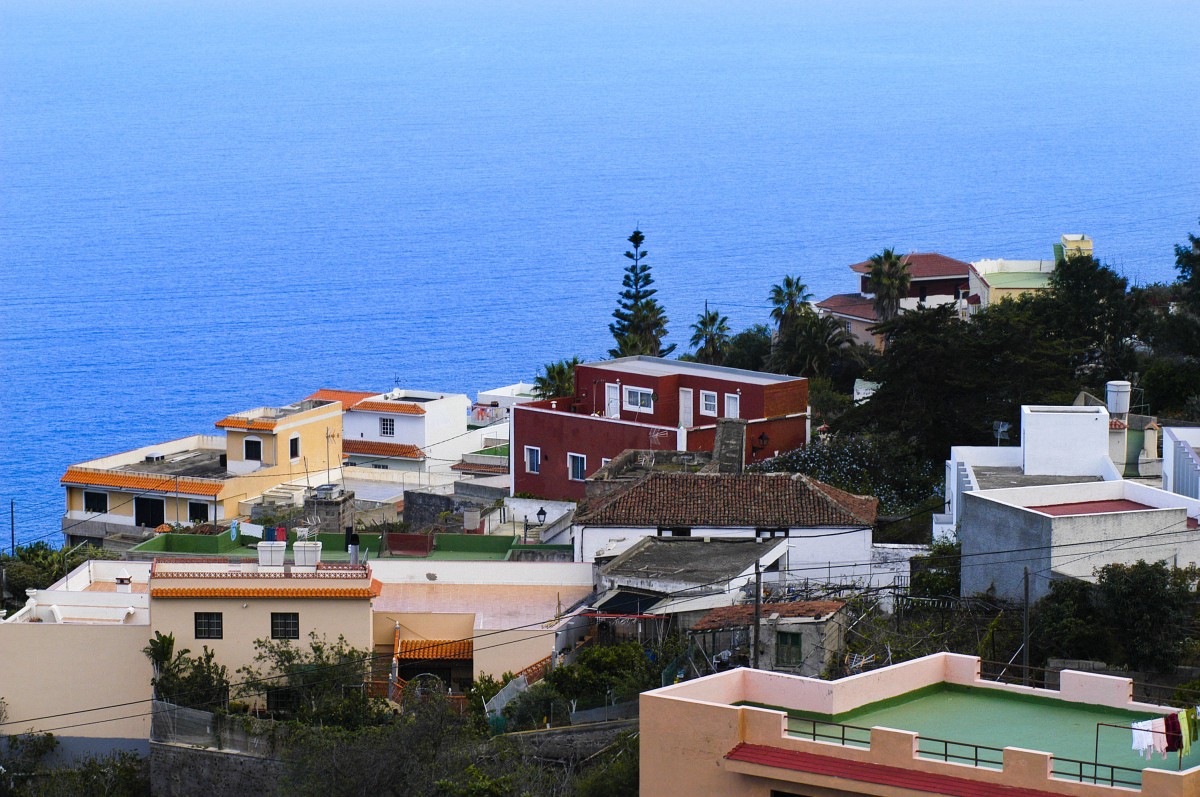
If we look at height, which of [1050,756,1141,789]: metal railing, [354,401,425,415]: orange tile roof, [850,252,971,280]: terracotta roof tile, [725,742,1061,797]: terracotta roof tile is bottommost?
[725,742,1061,797]: terracotta roof tile

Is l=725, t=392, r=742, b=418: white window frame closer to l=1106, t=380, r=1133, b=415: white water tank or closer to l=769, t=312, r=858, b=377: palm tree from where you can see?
l=1106, t=380, r=1133, b=415: white water tank

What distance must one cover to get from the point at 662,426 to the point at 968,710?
3493 centimetres

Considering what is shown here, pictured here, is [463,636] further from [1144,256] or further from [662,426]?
[1144,256]

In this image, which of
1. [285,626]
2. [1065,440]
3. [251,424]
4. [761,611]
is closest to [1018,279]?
[251,424]

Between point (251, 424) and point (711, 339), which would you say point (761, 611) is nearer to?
point (251, 424)

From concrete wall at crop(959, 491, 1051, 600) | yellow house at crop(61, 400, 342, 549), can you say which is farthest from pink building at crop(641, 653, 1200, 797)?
yellow house at crop(61, 400, 342, 549)

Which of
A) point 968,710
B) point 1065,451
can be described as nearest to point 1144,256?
point 1065,451

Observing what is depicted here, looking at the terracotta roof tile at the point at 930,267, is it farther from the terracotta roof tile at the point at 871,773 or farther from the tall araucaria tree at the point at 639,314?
the terracotta roof tile at the point at 871,773

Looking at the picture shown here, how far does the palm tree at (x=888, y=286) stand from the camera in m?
87.5

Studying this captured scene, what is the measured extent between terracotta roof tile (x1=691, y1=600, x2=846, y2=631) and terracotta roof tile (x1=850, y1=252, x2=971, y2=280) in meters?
61.0

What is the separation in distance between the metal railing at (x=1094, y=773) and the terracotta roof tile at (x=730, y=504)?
2140cm

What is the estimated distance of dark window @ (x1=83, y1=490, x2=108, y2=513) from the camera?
63547 millimetres

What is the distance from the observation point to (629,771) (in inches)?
925

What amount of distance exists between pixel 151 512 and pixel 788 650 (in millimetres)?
37749
